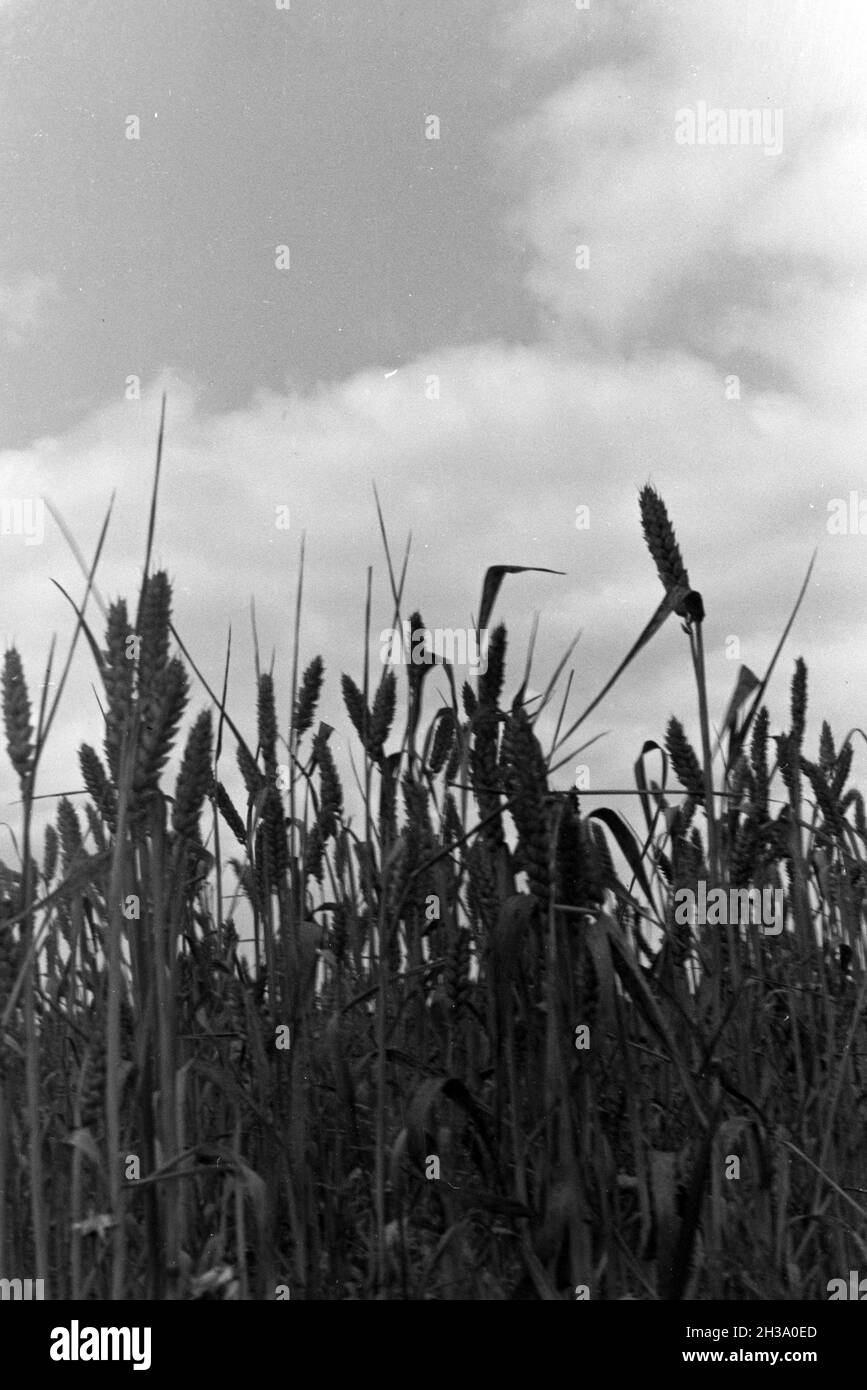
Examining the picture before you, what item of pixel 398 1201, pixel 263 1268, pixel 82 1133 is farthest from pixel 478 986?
pixel 82 1133

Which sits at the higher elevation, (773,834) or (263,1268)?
(773,834)

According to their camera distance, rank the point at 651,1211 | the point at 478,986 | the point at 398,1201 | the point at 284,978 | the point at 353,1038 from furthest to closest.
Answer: the point at 353,1038 < the point at 478,986 < the point at 284,978 < the point at 651,1211 < the point at 398,1201

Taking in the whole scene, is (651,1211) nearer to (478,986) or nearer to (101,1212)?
(478,986)

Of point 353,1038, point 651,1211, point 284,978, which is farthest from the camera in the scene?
point 353,1038

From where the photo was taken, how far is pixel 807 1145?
1.93 meters

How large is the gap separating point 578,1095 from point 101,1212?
0.59 metres

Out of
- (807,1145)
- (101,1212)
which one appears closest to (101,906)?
(101,1212)

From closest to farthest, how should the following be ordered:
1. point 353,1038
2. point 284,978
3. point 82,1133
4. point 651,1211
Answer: point 82,1133, point 651,1211, point 284,978, point 353,1038

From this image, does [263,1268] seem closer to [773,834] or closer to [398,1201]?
[398,1201]

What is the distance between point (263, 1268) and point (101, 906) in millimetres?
552
